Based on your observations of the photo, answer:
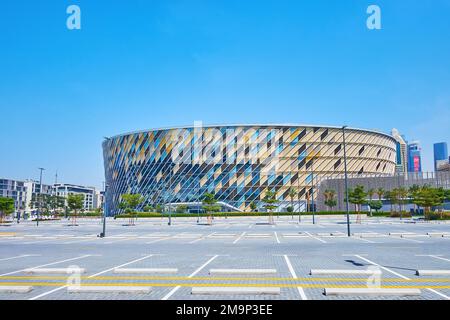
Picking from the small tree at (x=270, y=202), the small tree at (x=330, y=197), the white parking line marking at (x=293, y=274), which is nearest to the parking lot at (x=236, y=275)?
the white parking line marking at (x=293, y=274)

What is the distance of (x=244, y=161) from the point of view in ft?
301

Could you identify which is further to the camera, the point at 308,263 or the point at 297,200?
the point at 297,200

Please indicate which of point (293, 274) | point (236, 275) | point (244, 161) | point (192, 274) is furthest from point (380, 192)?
point (192, 274)

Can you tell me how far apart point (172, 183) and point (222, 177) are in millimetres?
14711

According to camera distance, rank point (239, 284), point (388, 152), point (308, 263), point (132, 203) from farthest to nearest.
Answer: point (388, 152), point (132, 203), point (308, 263), point (239, 284)

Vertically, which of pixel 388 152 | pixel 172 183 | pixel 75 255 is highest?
pixel 388 152

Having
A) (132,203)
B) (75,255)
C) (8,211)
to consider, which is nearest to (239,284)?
(75,255)

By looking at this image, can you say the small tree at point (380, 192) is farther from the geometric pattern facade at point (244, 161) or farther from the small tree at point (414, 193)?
the geometric pattern facade at point (244, 161)

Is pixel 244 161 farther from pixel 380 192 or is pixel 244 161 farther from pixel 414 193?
pixel 414 193

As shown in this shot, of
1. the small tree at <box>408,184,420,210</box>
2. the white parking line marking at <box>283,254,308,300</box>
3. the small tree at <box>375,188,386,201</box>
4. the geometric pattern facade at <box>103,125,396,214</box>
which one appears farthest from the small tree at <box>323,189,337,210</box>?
the white parking line marking at <box>283,254,308,300</box>

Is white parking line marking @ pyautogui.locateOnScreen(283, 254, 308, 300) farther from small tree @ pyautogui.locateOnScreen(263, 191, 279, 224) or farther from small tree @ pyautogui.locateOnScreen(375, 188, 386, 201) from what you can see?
small tree @ pyautogui.locateOnScreen(375, 188, 386, 201)
